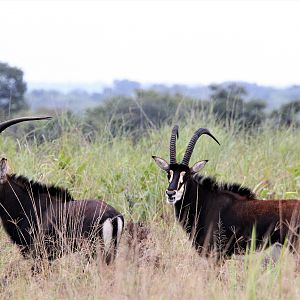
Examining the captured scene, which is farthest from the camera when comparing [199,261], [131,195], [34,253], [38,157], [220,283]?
[38,157]

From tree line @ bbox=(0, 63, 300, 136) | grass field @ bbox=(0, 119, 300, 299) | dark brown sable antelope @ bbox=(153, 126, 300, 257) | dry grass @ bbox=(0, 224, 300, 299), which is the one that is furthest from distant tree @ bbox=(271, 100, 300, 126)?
dry grass @ bbox=(0, 224, 300, 299)

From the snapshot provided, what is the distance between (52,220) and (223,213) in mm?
1449

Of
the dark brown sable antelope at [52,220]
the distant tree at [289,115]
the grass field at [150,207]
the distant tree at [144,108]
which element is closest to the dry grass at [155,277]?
the grass field at [150,207]

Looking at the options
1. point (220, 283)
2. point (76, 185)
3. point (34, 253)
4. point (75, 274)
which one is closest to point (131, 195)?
point (76, 185)

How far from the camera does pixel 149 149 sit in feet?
34.0

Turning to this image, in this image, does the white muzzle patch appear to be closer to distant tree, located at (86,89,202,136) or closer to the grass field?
the grass field

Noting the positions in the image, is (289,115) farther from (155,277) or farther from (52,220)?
(155,277)

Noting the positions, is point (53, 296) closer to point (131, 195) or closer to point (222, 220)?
point (222, 220)

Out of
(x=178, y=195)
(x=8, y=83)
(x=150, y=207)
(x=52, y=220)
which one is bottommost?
(x=150, y=207)

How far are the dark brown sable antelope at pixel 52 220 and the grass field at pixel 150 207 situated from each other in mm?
148

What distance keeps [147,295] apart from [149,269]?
969mm

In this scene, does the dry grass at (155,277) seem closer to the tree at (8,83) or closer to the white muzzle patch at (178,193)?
the white muzzle patch at (178,193)

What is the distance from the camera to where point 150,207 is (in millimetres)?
8750

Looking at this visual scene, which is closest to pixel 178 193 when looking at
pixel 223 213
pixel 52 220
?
pixel 223 213
